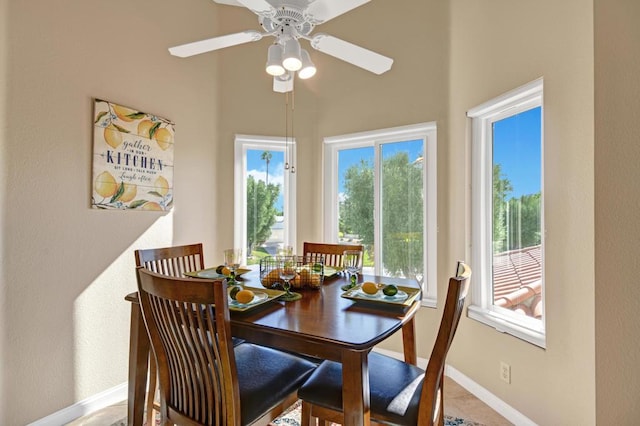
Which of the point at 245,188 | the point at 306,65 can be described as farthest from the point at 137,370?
the point at 245,188

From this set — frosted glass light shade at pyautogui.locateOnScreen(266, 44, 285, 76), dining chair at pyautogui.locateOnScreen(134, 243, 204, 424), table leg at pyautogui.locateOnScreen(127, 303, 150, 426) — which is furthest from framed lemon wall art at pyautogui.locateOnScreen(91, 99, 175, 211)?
frosted glass light shade at pyautogui.locateOnScreen(266, 44, 285, 76)

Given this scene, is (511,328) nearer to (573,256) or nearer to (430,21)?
(573,256)

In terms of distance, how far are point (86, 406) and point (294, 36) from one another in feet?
8.09

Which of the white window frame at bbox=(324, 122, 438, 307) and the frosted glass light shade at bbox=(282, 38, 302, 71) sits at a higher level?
the frosted glass light shade at bbox=(282, 38, 302, 71)

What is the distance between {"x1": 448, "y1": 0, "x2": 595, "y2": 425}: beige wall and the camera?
66.2 inches

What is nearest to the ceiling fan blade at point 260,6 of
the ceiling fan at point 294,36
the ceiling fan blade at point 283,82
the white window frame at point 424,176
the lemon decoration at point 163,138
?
the ceiling fan at point 294,36

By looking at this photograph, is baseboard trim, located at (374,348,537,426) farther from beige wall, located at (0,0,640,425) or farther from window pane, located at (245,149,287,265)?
window pane, located at (245,149,287,265)

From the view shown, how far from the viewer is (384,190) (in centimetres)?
310

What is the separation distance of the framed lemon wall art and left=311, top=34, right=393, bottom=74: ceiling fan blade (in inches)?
56.4

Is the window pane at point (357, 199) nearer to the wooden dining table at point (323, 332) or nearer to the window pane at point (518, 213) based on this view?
the window pane at point (518, 213)

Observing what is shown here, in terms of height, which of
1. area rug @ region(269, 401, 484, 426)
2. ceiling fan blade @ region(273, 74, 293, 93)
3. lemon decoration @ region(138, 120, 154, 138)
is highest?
ceiling fan blade @ region(273, 74, 293, 93)

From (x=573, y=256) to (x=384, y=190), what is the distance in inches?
62.1

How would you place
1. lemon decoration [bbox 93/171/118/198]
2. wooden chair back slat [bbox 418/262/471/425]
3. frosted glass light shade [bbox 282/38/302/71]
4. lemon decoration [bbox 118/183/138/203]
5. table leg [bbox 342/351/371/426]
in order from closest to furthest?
table leg [bbox 342/351/371/426] → wooden chair back slat [bbox 418/262/471/425] → frosted glass light shade [bbox 282/38/302/71] → lemon decoration [bbox 93/171/118/198] → lemon decoration [bbox 118/183/138/203]

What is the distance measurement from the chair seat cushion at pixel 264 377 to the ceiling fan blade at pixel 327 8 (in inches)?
62.5
